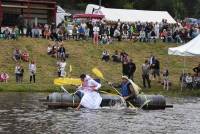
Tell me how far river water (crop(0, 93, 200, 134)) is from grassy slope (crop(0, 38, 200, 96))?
9.03m

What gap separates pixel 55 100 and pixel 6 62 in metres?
17.4

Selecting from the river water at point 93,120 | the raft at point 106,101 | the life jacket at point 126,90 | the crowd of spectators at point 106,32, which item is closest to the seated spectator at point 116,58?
the crowd of spectators at point 106,32

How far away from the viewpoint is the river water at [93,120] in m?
21.5

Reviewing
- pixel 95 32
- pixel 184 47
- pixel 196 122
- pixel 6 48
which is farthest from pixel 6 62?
pixel 196 122

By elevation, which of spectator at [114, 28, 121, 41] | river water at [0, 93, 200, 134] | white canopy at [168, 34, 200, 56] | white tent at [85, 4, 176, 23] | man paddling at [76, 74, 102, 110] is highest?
white tent at [85, 4, 176, 23]

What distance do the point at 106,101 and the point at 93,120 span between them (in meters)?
4.31

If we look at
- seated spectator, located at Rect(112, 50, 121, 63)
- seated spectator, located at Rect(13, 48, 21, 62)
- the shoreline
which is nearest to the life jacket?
the shoreline

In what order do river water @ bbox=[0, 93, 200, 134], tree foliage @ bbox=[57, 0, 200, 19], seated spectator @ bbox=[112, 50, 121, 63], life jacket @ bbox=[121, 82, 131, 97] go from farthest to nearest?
1. tree foliage @ bbox=[57, 0, 200, 19]
2. seated spectator @ bbox=[112, 50, 121, 63]
3. life jacket @ bbox=[121, 82, 131, 97]
4. river water @ bbox=[0, 93, 200, 134]

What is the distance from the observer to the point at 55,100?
27.6m

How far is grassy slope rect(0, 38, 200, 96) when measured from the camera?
1618 inches

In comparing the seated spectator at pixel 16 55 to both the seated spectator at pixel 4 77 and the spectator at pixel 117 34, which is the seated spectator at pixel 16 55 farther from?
the spectator at pixel 117 34

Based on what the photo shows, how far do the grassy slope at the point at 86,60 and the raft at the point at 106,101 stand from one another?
837 centimetres

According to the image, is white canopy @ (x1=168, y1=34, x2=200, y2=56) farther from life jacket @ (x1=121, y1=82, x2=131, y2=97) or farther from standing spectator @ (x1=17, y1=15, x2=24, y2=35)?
standing spectator @ (x1=17, y1=15, x2=24, y2=35)

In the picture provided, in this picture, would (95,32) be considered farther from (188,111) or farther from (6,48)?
(188,111)
